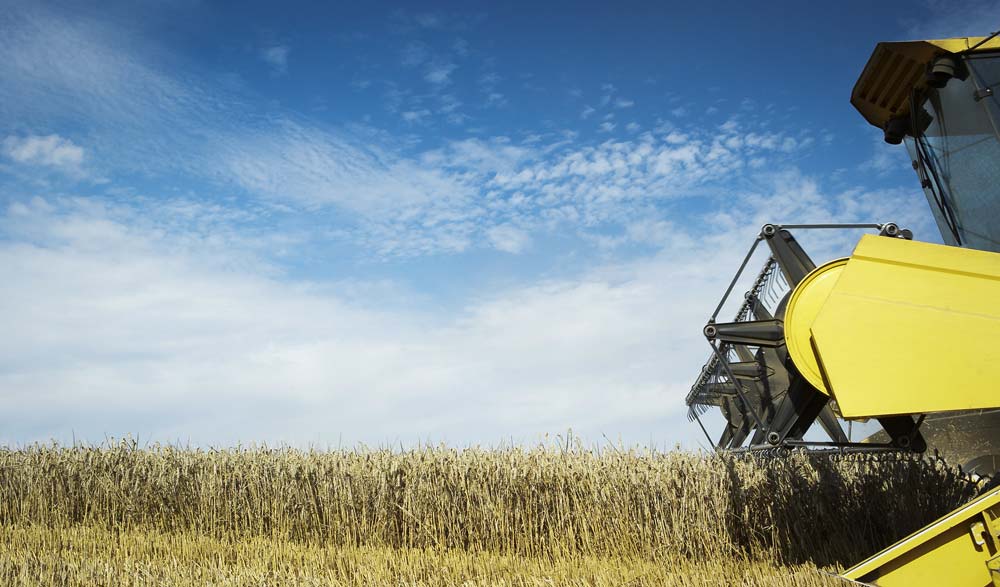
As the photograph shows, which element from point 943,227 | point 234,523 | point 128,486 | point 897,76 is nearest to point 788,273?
point 943,227

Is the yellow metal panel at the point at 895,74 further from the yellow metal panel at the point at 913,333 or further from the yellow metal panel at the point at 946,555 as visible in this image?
the yellow metal panel at the point at 946,555

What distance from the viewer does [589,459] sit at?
6.34 m

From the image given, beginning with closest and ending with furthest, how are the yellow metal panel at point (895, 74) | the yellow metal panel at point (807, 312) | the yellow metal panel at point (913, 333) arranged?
the yellow metal panel at point (913, 333)
the yellow metal panel at point (807, 312)
the yellow metal panel at point (895, 74)

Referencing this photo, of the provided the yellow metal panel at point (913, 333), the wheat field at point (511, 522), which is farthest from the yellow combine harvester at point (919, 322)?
the wheat field at point (511, 522)

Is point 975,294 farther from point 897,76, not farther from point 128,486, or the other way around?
point 128,486

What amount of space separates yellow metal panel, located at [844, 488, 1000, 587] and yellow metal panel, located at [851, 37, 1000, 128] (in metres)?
2.78

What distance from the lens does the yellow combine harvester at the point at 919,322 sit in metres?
3.00

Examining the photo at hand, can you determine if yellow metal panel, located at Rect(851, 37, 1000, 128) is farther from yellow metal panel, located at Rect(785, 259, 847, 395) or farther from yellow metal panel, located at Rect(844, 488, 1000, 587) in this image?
yellow metal panel, located at Rect(844, 488, 1000, 587)

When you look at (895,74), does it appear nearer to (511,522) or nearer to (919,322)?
(919,322)

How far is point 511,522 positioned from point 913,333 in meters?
4.18

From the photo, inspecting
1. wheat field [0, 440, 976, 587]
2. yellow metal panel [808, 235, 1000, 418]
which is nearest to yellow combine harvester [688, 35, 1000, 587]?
yellow metal panel [808, 235, 1000, 418]

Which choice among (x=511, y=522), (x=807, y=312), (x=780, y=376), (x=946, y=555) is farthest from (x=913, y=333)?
(x=511, y=522)

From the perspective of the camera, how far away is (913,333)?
10.4 ft

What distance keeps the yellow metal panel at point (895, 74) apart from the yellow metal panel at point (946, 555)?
2776 mm
